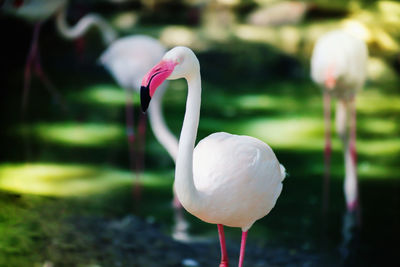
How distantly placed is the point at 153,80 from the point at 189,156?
405 mm

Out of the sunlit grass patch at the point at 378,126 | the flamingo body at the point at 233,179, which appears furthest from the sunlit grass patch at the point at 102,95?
the flamingo body at the point at 233,179

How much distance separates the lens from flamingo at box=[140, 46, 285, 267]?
9.41ft

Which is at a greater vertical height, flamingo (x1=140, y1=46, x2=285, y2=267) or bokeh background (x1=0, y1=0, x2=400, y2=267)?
flamingo (x1=140, y1=46, x2=285, y2=267)

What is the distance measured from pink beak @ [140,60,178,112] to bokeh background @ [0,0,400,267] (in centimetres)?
177

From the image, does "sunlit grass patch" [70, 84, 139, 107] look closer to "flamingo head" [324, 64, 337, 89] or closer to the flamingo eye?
the flamingo eye

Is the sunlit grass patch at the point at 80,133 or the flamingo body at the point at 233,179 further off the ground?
the flamingo body at the point at 233,179

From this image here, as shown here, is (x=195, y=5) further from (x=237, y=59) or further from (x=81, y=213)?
(x=81, y=213)

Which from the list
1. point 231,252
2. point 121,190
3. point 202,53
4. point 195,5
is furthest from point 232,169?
point 195,5

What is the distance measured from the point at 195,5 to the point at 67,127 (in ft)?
20.0

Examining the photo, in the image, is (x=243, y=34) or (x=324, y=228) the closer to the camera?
(x=324, y=228)

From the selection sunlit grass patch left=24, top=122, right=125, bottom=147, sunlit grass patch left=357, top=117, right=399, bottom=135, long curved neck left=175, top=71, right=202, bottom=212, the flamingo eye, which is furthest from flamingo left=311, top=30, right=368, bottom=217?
the flamingo eye

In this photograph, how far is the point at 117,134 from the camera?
23.3 feet

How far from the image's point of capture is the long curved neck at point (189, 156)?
9.44 feet

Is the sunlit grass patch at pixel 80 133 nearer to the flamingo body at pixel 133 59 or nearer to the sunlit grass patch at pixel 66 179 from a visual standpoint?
the sunlit grass patch at pixel 66 179
